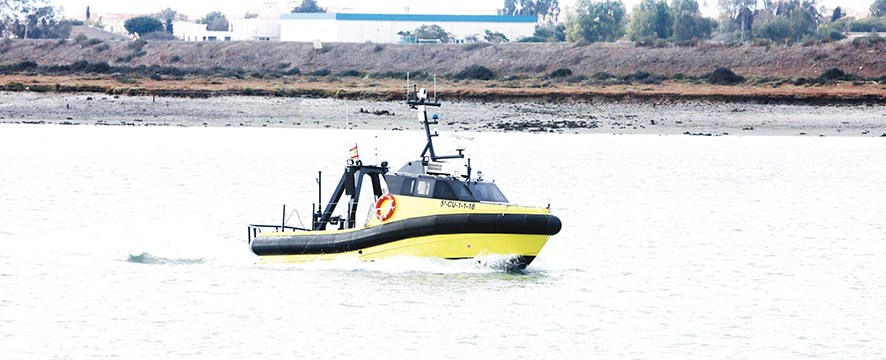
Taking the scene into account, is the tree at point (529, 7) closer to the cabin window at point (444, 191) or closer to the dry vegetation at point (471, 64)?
the dry vegetation at point (471, 64)

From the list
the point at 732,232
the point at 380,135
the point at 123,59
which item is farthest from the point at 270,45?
the point at 732,232

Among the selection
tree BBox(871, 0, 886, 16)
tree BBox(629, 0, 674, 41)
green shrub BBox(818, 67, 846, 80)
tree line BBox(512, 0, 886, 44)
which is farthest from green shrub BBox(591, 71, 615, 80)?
tree BBox(871, 0, 886, 16)

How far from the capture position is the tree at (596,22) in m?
126

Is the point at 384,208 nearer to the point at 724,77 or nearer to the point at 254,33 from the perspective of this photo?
the point at 724,77

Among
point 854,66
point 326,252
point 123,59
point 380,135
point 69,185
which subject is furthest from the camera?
point 123,59

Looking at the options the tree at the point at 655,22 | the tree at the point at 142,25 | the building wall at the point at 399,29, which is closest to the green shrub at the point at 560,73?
the building wall at the point at 399,29

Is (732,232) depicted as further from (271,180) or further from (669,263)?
(271,180)

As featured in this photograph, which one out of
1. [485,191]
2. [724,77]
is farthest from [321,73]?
[485,191]

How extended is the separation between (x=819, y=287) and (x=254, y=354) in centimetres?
1063

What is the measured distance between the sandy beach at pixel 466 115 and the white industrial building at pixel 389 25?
2277 inches

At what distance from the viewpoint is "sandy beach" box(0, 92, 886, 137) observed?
5716 cm

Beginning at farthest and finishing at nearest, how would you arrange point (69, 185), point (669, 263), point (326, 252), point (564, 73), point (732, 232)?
point (564, 73) < point (69, 185) < point (732, 232) < point (669, 263) < point (326, 252)

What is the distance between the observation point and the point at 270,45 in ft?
333

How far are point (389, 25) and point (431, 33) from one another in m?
7.89
